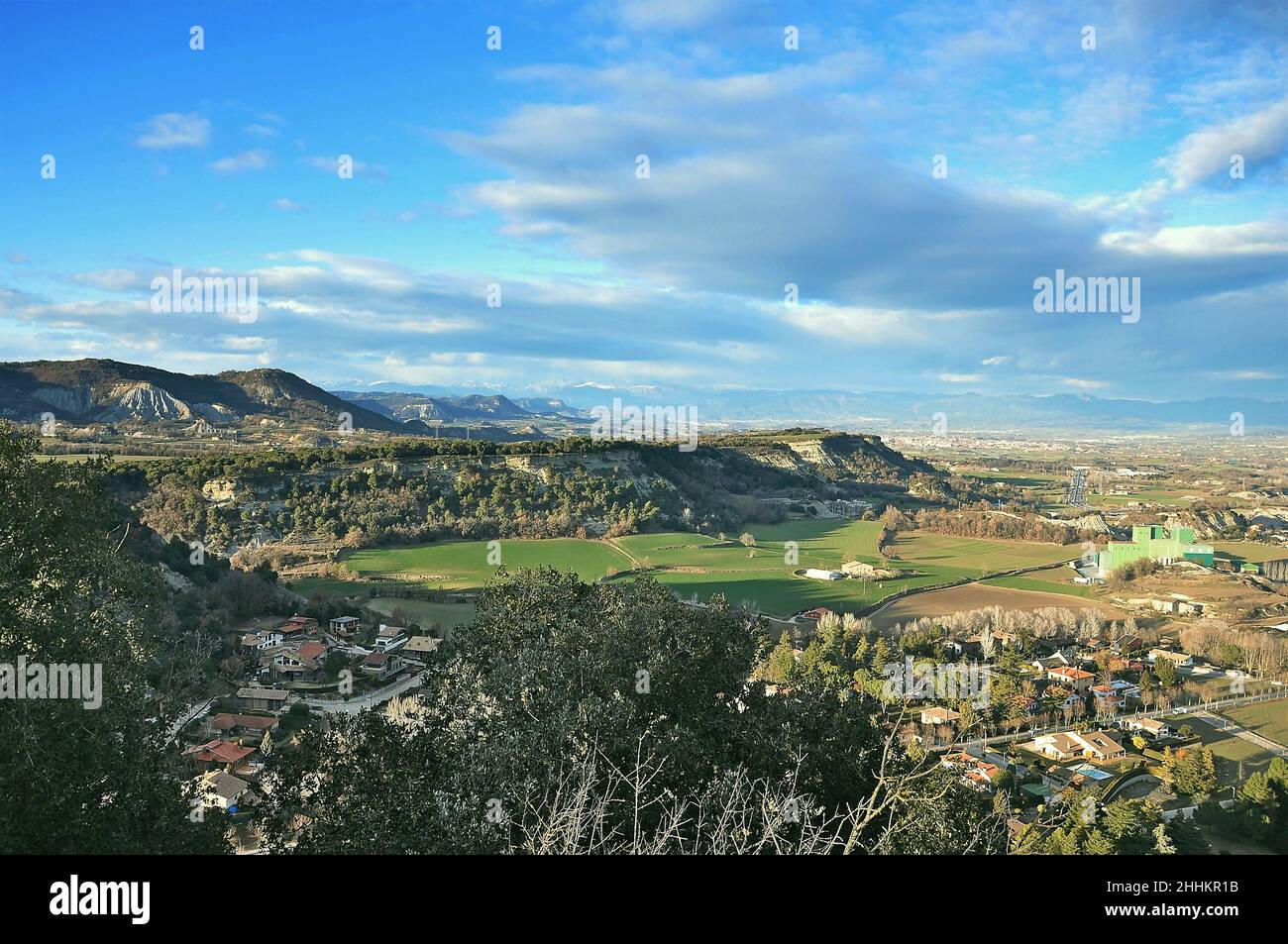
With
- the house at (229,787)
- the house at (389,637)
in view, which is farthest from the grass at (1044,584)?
the house at (229,787)

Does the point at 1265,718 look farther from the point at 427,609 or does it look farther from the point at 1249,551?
the point at 1249,551

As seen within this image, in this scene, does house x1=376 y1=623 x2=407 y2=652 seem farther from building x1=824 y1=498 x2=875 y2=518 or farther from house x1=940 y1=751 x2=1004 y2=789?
building x1=824 y1=498 x2=875 y2=518

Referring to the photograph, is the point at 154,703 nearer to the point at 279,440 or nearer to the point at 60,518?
the point at 60,518

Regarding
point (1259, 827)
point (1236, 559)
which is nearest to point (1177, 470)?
point (1236, 559)

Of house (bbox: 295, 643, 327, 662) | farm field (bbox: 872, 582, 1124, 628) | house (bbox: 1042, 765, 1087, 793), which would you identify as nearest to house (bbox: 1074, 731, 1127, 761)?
house (bbox: 1042, 765, 1087, 793)

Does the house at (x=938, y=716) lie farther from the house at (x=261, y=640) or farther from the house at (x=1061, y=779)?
the house at (x=261, y=640)
